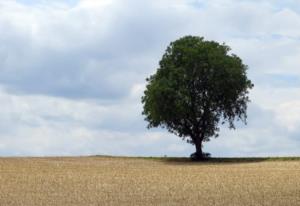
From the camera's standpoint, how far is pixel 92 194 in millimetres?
32438

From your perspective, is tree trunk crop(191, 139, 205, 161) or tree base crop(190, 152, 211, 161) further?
tree trunk crop(191, 139, 205, 161)

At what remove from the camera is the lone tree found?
72562 mm

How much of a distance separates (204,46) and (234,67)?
353 cm

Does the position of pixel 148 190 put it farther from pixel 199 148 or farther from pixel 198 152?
pixel 199 148

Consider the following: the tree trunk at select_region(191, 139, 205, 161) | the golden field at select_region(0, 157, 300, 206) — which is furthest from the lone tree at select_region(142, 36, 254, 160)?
the golden field at select_region(0, 157, 300, 206)

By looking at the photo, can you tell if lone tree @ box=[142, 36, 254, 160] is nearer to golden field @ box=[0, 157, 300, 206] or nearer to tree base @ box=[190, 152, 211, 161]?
tree base @ box=[190, 152, 211, 161]

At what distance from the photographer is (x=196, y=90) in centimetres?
7381

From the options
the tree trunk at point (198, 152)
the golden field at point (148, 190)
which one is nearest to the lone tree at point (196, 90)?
the tree trunk at point (198, 152)

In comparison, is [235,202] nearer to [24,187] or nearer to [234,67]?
[24,187]

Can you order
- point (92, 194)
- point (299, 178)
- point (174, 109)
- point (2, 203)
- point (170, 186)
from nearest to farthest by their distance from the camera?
point (2, 203)
point (92, 194)
point (170, 186)
point (299, 178)
point (174, 109)

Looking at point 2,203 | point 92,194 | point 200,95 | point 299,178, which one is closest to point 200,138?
point 200,95

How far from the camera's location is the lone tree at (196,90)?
72562 mm

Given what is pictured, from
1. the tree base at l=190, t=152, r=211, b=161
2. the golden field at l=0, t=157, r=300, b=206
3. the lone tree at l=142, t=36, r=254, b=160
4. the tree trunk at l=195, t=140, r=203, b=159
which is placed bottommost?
the golden field at l=0, t=157, r=300, b=206

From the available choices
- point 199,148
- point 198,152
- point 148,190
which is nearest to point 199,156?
point 198,152
